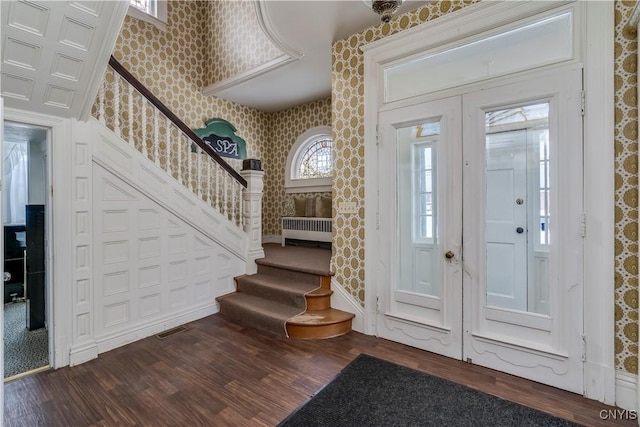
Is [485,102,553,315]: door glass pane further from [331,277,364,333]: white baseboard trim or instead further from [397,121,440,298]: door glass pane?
[331,277,364,333]: white baseboard trim

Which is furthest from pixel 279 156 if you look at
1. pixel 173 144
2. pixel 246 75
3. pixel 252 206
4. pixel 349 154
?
pixel 349 154

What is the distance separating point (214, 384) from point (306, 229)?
10.6ft

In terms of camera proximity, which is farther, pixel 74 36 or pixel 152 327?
pixel 152 327

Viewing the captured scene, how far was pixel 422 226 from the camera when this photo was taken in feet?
9.32

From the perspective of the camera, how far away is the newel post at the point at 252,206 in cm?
395

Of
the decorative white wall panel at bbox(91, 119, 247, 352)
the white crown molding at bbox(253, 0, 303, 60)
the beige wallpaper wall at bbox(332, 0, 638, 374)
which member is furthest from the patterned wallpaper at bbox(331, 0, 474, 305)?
the decorative white wall panel at bbox(91, 119, 247, 352)

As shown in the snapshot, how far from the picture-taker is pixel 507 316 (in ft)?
7.79

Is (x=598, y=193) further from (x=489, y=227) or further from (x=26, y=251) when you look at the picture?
(x=26, y=251)

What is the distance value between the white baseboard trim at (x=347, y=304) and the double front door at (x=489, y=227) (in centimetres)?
22

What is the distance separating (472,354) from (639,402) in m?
0.95

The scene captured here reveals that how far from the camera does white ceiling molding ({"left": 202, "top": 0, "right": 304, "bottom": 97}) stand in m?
2.96

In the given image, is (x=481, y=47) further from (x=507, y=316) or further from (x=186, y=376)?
(x=186, y=376)

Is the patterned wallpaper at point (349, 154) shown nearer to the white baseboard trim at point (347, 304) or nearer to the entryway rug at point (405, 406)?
the white baseboard trim at point (347, 304)

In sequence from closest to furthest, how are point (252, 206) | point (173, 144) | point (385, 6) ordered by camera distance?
point (385, 6), point (173, 144), point (252, 206)
